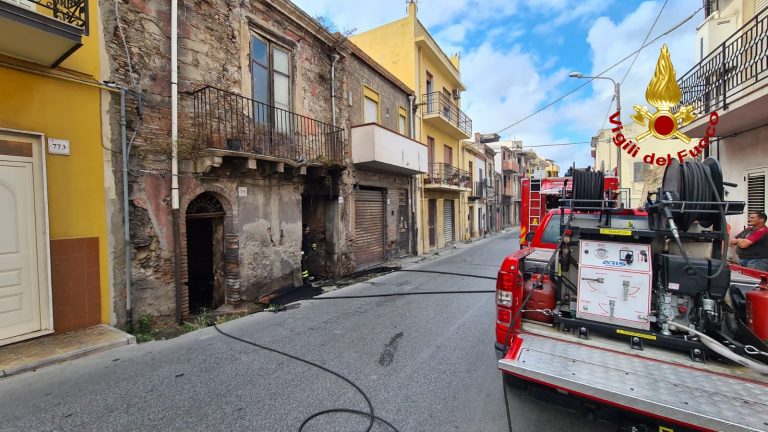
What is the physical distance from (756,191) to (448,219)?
13.6 meters

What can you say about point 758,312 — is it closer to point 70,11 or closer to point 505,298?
point 505,298

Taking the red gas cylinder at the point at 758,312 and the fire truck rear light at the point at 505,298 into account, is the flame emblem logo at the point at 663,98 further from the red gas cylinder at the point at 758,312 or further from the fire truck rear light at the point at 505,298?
the fire truck rear light at the point at 505,298

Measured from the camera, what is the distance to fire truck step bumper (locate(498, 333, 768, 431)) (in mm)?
1999

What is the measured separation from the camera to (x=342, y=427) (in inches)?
116

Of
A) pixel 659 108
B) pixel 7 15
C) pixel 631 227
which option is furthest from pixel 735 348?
pixel 7 15

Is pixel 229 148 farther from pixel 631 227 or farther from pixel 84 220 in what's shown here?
pixel 631 227

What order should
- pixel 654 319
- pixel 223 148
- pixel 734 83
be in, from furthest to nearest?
pixel 223 148
pixel 734 83
pixel 654 319

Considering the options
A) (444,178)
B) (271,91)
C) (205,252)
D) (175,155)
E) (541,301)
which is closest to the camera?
(541,301)

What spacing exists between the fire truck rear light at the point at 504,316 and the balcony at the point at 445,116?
1453 cm

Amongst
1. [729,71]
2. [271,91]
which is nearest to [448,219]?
[271,91]

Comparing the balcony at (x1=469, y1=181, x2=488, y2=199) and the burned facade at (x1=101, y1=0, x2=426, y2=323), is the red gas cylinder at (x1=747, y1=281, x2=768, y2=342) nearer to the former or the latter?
the burned facade at (x1=101, y1=0, x2=426, y2=323)

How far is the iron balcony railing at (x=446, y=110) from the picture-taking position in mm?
17266

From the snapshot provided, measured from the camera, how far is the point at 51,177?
15.6ft

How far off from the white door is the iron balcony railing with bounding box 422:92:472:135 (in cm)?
1448
